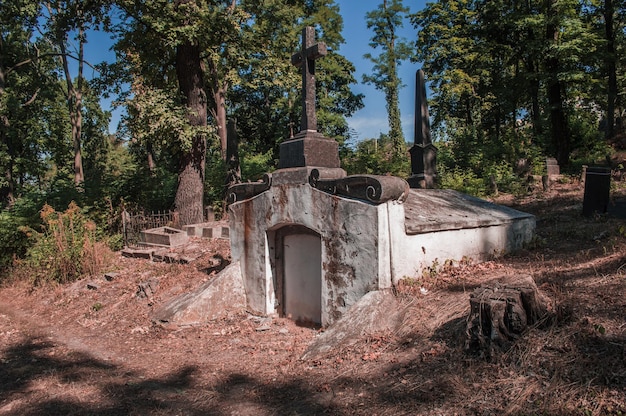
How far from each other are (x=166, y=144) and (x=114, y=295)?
477cm

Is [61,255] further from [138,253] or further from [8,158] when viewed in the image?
[8,158]

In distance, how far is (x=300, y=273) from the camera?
6.54m

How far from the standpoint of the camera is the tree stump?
11.5 feet

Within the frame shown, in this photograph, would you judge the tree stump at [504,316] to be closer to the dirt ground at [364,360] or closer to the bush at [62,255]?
the dirt ground at [364,360]

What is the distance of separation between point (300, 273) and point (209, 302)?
5.11 ft

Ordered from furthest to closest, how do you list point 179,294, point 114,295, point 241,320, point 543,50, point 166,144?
point 543,50, point 166,144, point 114,295, point 179,294, point 241,320

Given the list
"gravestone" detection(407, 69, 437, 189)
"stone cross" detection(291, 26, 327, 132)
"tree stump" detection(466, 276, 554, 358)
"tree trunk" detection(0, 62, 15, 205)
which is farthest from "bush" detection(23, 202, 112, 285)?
"tree stump" detection(466, 276, 554, 358)

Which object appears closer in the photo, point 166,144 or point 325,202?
point 325,202

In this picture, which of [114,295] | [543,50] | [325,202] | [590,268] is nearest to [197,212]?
[114,295]

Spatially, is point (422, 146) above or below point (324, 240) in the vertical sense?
above

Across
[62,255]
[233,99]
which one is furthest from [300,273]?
[233,99]

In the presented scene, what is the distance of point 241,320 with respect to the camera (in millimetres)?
6676

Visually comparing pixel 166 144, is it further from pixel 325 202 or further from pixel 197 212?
pixel 325 202

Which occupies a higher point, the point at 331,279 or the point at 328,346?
the point at 331,279
